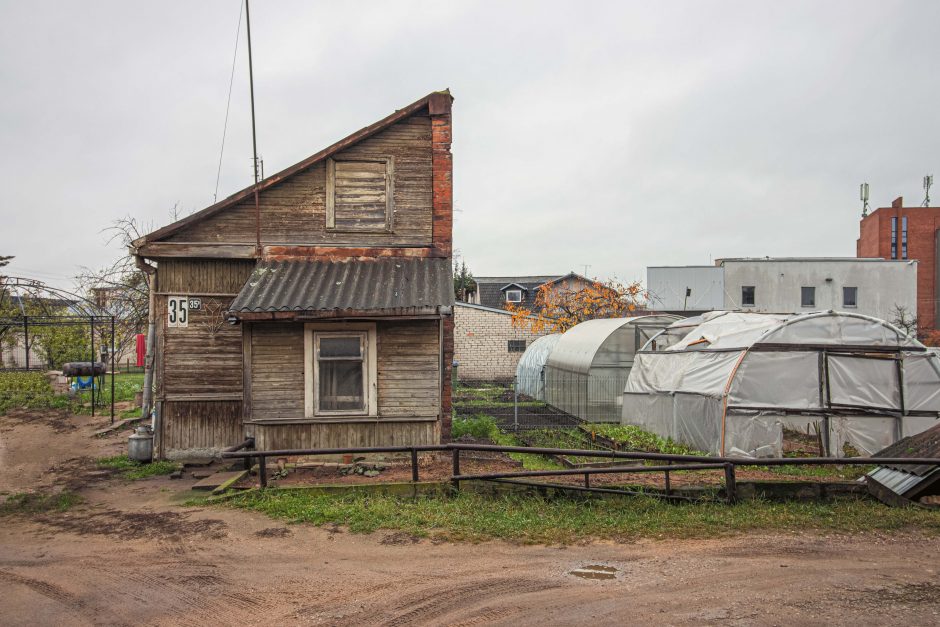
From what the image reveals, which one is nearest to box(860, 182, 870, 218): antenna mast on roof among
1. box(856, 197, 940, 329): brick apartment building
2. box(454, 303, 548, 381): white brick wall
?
box(856, 197, 940, 329): brick apartment building

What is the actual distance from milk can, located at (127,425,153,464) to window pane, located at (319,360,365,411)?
3782 millimetres

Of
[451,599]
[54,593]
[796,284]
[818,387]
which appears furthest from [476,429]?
[796,284]

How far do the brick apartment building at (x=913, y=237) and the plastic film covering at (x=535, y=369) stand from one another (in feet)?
142

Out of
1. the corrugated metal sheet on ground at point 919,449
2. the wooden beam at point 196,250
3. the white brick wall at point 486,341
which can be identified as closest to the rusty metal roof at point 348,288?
the wooden beam at point 196,250

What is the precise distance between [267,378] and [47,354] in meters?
29.0

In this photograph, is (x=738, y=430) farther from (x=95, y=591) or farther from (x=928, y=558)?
(x=95, y=591)

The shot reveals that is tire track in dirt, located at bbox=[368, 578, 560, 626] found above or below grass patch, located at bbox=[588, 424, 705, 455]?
above

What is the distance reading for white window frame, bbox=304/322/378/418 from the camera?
1140cm

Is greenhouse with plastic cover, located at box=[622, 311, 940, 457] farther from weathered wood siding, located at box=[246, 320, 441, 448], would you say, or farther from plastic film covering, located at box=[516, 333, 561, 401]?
plastic film covering, located at box=[516, 333, 561, 401]

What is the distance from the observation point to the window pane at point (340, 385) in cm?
1150

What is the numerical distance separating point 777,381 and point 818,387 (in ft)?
2.85

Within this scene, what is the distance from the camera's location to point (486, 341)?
1433 inches

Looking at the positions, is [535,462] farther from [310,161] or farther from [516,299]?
[516,299]

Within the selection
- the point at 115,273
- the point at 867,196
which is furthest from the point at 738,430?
the point at 867,196
